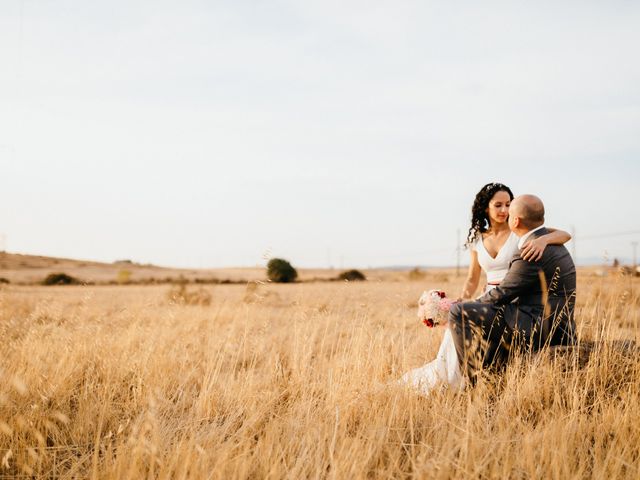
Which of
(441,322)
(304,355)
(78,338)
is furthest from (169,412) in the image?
(441,322)

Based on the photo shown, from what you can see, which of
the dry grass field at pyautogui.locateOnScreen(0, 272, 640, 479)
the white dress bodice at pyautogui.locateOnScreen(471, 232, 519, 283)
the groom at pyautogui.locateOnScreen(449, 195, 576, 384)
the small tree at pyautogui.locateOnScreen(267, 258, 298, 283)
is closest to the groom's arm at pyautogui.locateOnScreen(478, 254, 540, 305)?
the groom at pyautogui.locateOnScreen(449, 195, 576, 384)

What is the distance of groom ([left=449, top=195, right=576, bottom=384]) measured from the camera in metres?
3.71

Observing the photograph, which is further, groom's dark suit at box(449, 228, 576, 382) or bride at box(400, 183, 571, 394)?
bride at box(400, 183, 571, 394)

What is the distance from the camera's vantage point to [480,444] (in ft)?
8.65

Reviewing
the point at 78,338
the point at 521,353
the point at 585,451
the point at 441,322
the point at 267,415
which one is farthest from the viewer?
the point at 78,338

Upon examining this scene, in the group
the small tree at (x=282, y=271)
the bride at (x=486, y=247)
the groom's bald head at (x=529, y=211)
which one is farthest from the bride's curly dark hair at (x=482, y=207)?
the small tree at (x=282, y=271)

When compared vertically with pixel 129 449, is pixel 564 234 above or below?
above

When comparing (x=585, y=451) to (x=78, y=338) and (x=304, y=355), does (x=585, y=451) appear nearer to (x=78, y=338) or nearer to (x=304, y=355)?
(x=304, y=355)

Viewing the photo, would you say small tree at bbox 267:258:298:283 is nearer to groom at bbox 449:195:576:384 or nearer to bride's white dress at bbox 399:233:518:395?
bride's white dress at bbox 399:233:518:395

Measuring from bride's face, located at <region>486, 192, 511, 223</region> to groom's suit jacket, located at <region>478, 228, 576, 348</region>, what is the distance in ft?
4.69

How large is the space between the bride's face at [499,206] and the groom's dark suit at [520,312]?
146 cm

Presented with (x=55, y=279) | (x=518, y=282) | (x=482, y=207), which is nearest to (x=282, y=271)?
(x=55, y=279)

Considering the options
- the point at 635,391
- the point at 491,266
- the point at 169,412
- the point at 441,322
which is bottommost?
the point at 169,412

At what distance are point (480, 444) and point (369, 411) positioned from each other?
75 cm
